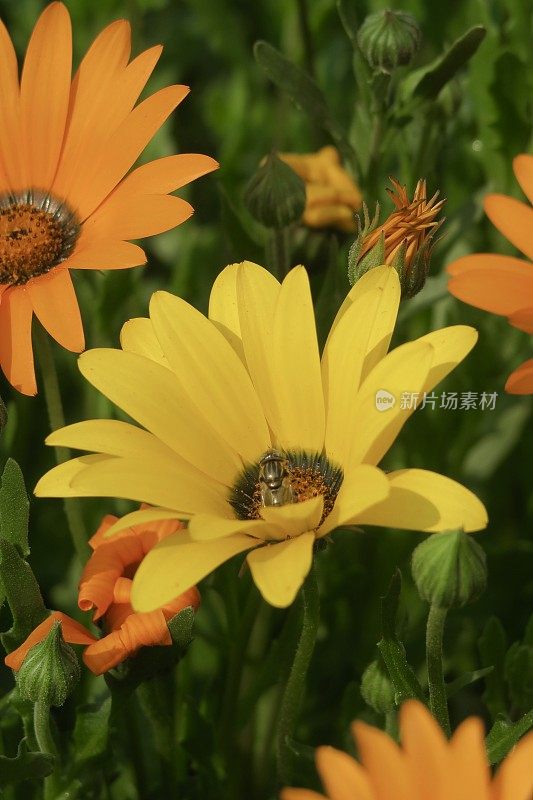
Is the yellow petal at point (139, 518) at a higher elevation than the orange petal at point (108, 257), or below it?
below

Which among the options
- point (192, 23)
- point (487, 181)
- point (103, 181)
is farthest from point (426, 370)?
point (192, 23)

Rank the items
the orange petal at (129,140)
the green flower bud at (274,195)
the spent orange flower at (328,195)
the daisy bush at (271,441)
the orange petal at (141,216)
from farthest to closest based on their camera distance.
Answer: the spent orange flower at (328,195) < the green flower bud at (274,195) < the orange petal at (129,140) < the orange petal at (141,216) < the daisy bush at (271,441)

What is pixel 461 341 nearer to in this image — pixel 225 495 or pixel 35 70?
pixel 225 495

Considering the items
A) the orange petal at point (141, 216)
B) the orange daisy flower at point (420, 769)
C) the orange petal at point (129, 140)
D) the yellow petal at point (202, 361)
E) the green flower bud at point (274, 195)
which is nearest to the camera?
the orange daisy flower at point (420, 769)

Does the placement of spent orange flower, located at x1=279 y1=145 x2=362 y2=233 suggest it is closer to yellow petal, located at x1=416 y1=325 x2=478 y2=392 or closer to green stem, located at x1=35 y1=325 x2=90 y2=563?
green stem, located at x1=35 y1=325 x2=90 y2=563

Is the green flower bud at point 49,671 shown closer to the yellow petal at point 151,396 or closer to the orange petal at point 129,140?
the yellow petal at point 151,396

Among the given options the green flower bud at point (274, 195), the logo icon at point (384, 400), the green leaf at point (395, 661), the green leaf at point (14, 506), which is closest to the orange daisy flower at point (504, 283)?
the logo icon at point (384, 400)

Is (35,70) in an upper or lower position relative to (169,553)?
upper

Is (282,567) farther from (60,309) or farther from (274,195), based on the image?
(274,195)
